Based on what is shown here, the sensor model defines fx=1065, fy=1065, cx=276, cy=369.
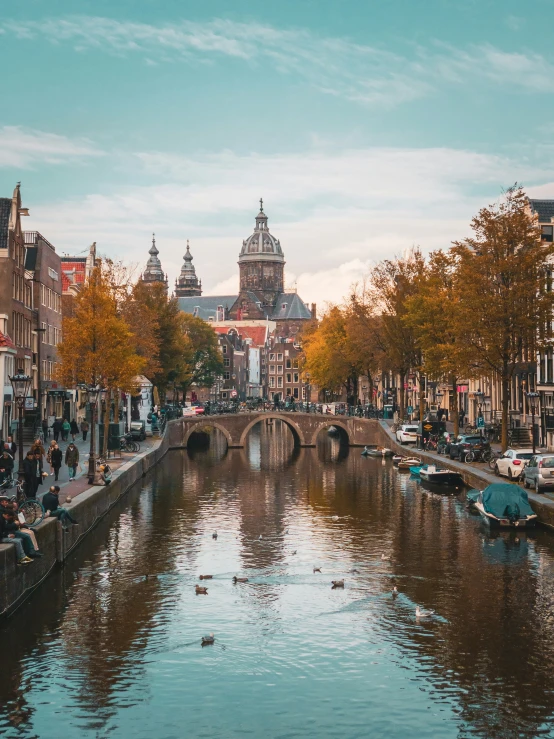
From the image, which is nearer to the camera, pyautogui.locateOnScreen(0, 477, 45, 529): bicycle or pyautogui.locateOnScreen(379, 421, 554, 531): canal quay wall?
pyautogui.locateOnScreen(0, 477, 45, 529): bicycle

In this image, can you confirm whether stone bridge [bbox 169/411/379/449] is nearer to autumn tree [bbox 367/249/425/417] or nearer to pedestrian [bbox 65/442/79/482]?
autumn tree [bbox 367/249/425/417]

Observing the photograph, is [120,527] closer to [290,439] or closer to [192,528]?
[192,528]

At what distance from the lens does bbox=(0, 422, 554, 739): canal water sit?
2078 cm

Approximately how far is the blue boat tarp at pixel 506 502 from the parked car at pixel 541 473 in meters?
2.18

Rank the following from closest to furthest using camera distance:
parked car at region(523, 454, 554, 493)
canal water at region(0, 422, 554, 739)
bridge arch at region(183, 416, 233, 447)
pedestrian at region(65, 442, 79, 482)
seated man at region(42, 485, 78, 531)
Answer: canal water at region(0, 422, 554, 739), seated man at region(42, 485, 78, 531), parked car at region(523, 454, 554, 493), pedestrian at region(65, 442, 79, 482), bridge arch at region(183, 416, 233, 447)

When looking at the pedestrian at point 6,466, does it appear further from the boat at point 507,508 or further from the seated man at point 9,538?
the boat at point 507,508

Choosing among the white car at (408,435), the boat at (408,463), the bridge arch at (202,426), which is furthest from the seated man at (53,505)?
the bridge arch at (202,426)

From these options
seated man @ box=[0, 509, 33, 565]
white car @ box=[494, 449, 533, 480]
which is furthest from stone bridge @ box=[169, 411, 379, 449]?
seated man @ box=[0, 509, 33, 565]

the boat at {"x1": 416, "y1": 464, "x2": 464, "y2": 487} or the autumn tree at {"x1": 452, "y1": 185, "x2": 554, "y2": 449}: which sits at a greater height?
the autumn tree at {"x1": 452, "y1": 185, "x2": 554, "y2": 449}

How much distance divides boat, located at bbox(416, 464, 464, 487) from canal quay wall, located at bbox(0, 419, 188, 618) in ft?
55.6

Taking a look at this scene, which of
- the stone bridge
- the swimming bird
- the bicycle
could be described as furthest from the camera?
the stone bridge

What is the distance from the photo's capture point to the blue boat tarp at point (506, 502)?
138 feet

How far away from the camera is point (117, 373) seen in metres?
67.9

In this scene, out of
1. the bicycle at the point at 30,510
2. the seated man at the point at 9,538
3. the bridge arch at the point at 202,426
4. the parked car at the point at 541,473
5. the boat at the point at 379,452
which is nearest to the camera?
the seated man at the point at 9,538
